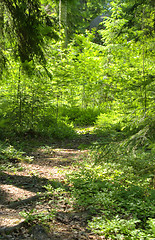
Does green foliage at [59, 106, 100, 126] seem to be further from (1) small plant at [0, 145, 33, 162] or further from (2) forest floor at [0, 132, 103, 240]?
(1) small plant at [0, 145, 33, 162]

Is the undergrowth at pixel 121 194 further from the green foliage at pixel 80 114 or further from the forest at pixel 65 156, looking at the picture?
the green foliage at pixel 80 114

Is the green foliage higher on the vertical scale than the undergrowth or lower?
lower

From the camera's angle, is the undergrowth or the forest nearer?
the undergrowth

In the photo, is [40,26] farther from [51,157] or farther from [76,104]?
[76,104]

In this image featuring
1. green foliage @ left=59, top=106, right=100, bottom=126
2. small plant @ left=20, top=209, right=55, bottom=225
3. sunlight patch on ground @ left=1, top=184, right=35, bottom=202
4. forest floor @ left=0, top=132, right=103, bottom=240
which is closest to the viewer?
forest floor @ left=0, top=132, right=103, bottom=240

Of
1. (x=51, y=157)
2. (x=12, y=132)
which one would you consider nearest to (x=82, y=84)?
(x=12, y=132)

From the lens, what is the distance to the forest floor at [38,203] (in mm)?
2557

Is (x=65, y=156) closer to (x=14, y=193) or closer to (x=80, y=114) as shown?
(x=14, y=193)

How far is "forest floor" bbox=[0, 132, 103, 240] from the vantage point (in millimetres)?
2557

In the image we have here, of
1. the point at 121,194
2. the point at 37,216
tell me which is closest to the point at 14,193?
the point at 37,216

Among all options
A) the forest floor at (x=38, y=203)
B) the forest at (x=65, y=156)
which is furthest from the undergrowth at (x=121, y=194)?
the forest floor at (x=38, y=203)

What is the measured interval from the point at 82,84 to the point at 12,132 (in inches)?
229

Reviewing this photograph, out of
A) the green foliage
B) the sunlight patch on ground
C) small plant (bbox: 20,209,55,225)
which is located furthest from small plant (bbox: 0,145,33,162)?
the green foliage

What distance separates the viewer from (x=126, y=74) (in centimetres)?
936
